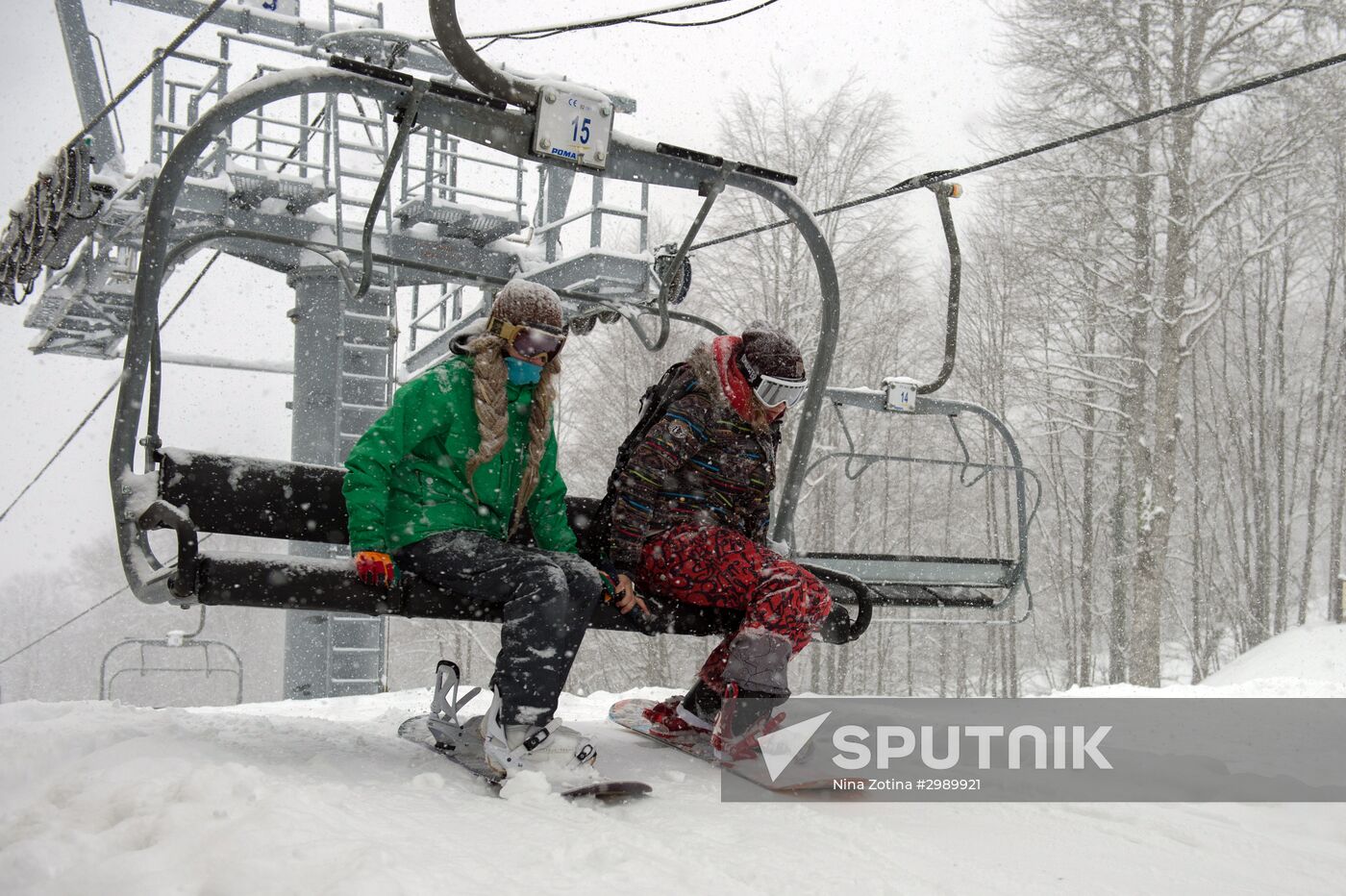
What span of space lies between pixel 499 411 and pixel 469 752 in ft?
3.55

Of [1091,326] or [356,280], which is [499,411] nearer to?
[356,280]

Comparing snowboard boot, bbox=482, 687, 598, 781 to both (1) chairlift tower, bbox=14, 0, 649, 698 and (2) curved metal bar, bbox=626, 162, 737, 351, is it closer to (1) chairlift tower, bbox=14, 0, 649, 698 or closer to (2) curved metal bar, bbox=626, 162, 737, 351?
(2) curved metal bar, bbox=626, 162, 737, 351

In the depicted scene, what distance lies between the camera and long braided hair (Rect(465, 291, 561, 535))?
10.3ft

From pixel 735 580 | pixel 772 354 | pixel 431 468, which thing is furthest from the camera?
pixel 772 354

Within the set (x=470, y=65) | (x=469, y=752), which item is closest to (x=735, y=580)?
(x=469, y=752)

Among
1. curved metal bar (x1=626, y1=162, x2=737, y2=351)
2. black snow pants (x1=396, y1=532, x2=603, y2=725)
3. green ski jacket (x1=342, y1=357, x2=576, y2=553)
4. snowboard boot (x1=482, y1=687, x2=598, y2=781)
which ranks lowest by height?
snowboard boot (x1=482, y1=687, x2=598, y2=781)

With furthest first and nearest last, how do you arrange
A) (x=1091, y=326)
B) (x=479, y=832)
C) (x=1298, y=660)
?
1. (x=1091, y=326)
2. (x=1298, y=660)
3. (x=479, y=832)

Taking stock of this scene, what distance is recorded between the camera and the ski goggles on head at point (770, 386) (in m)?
3.48

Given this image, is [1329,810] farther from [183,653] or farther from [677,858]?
[183,653]

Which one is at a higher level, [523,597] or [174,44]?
[174,44]

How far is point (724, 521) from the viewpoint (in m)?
3.62

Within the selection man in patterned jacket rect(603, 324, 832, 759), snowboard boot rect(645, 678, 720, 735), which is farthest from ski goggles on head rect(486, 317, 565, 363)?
snowboard boot rect(645, 678, 720, 735)

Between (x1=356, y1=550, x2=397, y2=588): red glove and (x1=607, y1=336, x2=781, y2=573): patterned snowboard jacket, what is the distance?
2.84 ft

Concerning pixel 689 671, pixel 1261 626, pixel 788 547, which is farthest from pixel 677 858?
pixel 689 671
